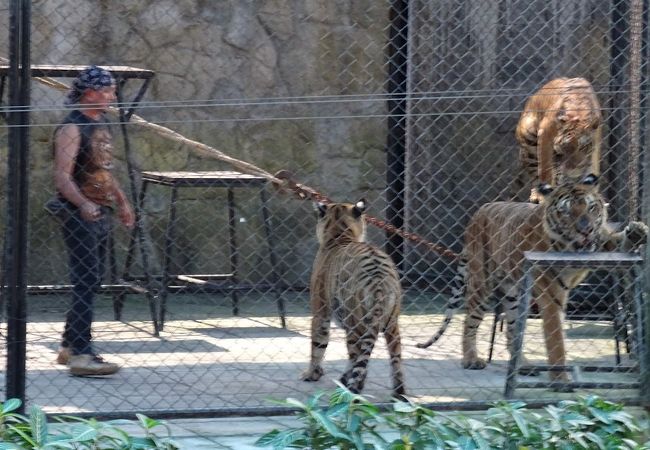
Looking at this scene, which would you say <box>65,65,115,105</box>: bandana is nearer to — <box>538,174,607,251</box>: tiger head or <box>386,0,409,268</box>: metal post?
<box>538,174,607,251</box>: tiger head

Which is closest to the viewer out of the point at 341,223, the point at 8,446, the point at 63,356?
the point at 8,446

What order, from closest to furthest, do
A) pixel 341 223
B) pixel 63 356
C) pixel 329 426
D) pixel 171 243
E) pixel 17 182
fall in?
pixel 329 426, pixel 17 182, pixel 63 356, pixel 341 223, pixel 171 243

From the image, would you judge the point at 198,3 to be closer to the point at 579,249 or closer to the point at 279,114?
the point at 279,114

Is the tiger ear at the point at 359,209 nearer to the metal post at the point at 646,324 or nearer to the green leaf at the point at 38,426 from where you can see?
the metal post at the point at 646,324

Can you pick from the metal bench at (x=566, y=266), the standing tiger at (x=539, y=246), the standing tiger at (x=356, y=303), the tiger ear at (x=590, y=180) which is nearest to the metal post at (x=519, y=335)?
the metal bench at (x=566, y=266)

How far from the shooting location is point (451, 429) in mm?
4961

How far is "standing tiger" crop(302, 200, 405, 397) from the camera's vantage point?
6.30 meters

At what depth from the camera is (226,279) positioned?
8.79 metres

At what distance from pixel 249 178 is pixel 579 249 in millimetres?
2315

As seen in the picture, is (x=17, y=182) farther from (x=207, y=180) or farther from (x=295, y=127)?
(x=295, y=127)

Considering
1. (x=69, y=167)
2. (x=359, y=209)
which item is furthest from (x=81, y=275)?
(x=359, y=209)

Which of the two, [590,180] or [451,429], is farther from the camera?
[590,180]

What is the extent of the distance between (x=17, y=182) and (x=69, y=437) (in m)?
1.32

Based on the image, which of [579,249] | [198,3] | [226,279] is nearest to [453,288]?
[579,249]
